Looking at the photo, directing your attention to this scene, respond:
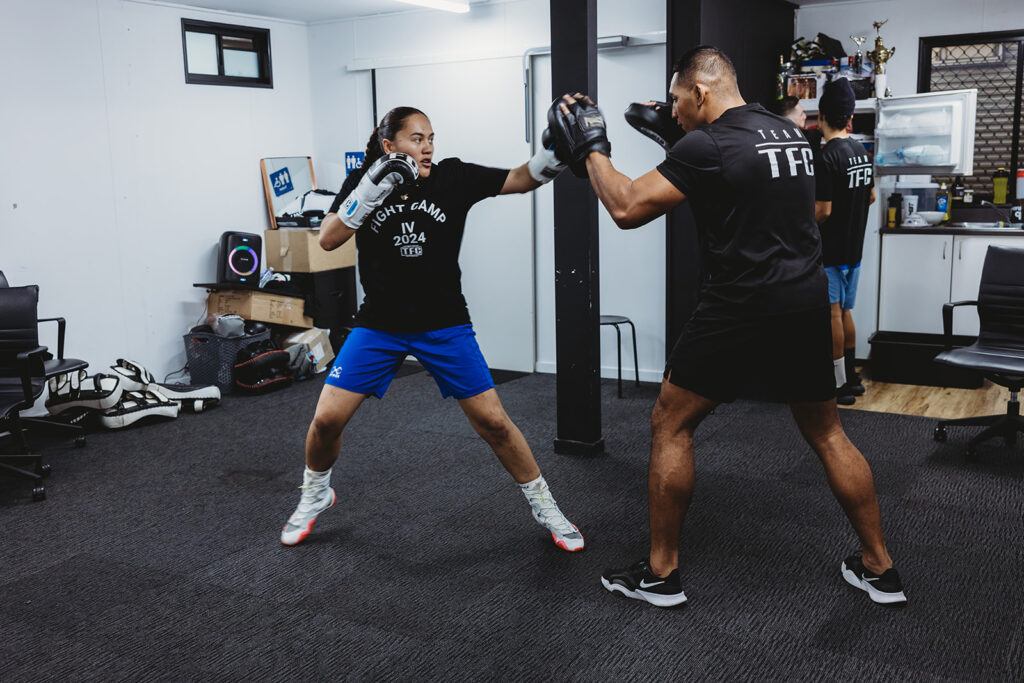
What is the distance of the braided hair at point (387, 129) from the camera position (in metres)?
2.96

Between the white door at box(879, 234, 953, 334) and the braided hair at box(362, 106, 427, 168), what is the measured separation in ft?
12.4

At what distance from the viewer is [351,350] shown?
3.02 meters

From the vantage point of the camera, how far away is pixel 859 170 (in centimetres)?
492

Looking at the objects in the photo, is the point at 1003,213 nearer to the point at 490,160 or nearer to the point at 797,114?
the point at 797,114

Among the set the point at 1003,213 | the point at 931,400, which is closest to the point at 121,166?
the point at 931,400

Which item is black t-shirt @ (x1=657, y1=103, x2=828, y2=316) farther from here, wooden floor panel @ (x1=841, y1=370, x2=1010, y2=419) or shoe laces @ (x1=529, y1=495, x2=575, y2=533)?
wooden floor panel @ (x1=841, y1=370, x2=1010, y2=419)

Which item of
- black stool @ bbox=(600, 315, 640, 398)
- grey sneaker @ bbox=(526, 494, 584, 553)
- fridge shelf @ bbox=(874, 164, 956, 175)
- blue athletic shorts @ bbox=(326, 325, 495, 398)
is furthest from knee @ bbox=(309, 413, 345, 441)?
fridge shelf @ bbox=(874, 164, 956, 175)

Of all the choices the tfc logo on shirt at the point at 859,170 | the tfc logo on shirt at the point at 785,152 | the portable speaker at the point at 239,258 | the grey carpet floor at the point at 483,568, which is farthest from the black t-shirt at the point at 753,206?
the portable speaker at the point at 239,258

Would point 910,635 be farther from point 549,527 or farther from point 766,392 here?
point 766,392

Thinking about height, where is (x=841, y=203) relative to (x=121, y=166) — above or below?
below

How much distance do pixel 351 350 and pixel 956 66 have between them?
4954mm

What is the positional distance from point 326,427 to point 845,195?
3298mm

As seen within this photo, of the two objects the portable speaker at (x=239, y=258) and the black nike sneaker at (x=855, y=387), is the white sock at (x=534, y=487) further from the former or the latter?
the portable speaker at (x=239, y=258)

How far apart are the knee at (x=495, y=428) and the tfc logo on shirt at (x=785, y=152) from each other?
118 cm
